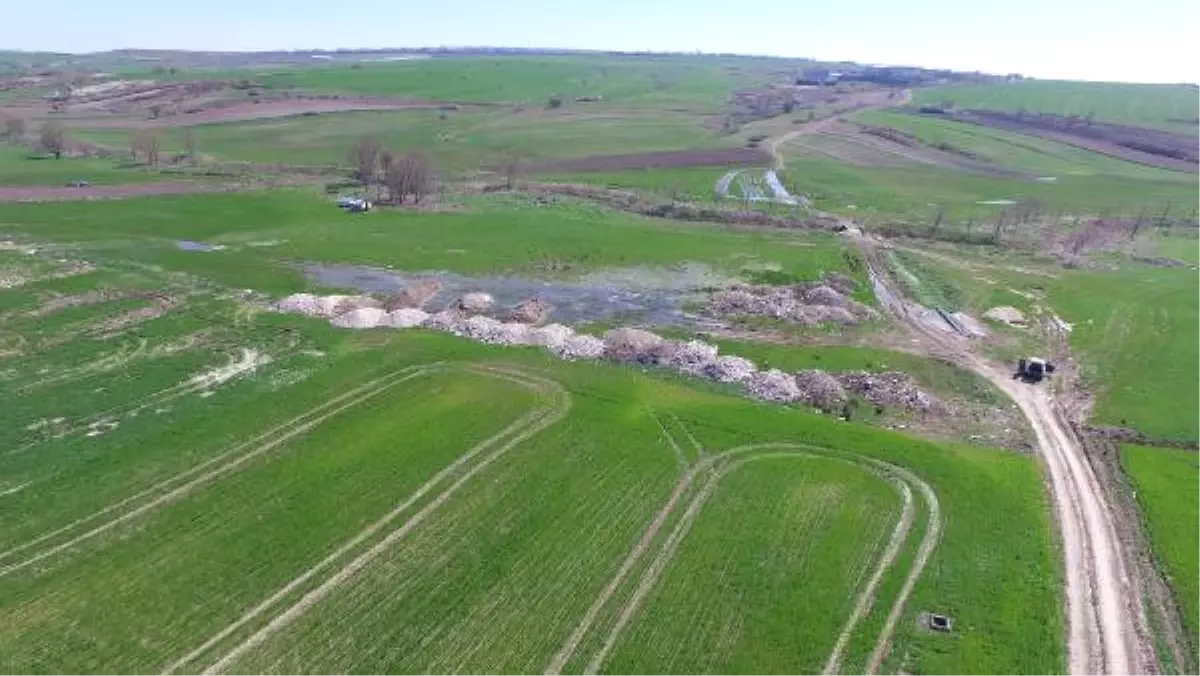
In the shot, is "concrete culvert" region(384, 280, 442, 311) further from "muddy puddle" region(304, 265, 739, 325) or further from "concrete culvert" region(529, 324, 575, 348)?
"concrete culvert" region(529, 324, 575, 348)

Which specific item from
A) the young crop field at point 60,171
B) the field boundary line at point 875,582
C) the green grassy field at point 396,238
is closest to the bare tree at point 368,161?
the green grassy field at point 396,238

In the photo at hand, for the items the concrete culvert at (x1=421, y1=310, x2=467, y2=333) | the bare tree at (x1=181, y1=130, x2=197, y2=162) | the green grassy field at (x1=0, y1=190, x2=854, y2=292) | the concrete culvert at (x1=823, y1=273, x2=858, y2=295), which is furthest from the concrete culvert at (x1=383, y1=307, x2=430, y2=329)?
the bare tree at (x1=181, y1=130, x2=197, y2=162)

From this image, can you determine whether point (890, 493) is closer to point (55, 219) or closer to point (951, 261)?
point (951, 261)

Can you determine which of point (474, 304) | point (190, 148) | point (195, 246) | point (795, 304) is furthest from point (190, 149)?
point (795, 304)

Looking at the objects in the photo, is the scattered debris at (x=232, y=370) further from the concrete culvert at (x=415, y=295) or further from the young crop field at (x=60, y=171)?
the young crop field at (x=60, y=171)

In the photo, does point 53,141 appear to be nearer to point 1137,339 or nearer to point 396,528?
point 396,528

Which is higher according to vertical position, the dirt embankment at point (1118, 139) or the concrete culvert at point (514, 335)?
the dirt embankment at point (1118, 139)

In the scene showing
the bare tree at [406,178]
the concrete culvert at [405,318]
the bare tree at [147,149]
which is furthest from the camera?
the bare tree at [147,149]
